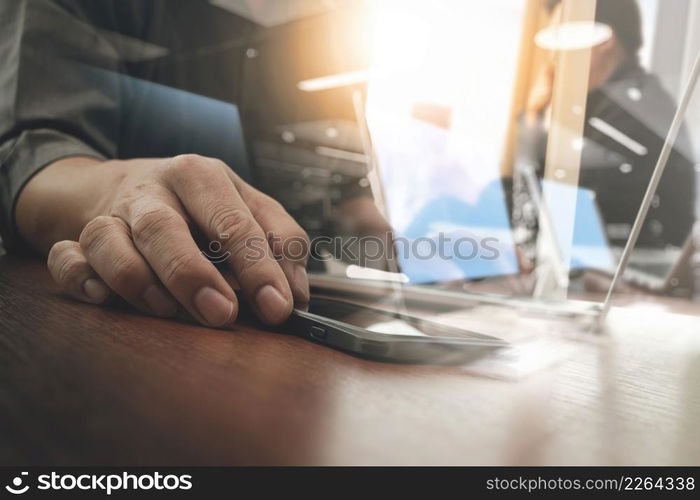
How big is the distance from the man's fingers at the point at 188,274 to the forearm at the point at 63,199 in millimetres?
143

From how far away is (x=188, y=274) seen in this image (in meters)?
0.25

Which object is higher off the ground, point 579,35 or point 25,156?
point 579,35

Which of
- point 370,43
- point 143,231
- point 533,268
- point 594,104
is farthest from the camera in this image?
point 370,43

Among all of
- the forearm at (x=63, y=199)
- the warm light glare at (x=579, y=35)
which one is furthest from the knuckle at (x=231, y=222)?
the warm light glare at (x=579, y=35)

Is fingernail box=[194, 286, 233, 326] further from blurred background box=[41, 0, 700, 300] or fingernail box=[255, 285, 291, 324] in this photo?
blurred background box=[41, 0, 700, 300]

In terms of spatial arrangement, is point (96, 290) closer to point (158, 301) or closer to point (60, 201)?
point (158, 301)

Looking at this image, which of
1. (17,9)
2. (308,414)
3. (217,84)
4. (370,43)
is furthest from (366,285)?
(370,43)

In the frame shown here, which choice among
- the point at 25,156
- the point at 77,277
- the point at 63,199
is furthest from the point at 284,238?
the point at 25,156

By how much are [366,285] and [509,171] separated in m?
0.47

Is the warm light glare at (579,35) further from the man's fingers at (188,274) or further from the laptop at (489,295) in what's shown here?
the man's fingers at (188,274)

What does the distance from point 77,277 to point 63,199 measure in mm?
186

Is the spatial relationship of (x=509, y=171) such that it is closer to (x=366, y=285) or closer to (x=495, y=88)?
(x=495, y=88)

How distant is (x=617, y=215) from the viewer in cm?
86

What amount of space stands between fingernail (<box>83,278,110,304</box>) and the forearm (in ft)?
0.36
